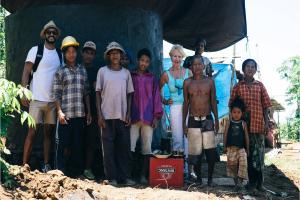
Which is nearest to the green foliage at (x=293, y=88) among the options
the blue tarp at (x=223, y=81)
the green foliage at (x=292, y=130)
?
the green foliage at (x=292, y=130)

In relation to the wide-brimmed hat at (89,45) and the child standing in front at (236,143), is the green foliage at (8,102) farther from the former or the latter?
the child standing in front at (236,143)

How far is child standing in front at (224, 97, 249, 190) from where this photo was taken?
5551mm

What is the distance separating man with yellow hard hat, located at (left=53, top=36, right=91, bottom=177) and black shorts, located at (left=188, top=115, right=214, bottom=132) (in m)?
1.30

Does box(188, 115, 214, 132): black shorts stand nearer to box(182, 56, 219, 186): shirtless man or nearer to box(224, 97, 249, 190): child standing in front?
box(182, 56, 219, 186): shirtless man

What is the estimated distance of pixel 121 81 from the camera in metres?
5.42

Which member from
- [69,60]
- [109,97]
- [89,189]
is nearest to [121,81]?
[109,97]

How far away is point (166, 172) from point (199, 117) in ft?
2.66

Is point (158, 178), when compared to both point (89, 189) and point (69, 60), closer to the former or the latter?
point (89, 189)

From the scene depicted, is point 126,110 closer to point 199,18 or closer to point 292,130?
point 199,18

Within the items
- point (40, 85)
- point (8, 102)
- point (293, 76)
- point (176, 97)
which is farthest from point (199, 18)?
point (293, 76)

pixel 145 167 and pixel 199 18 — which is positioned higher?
pixel 199 18

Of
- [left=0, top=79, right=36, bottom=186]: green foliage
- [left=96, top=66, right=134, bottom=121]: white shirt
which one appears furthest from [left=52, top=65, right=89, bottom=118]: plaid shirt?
[left=0, top=79, right=36, bottom=186]: green foliage

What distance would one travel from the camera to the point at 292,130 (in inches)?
1240

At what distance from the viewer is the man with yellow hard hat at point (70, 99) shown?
5.32 meters
